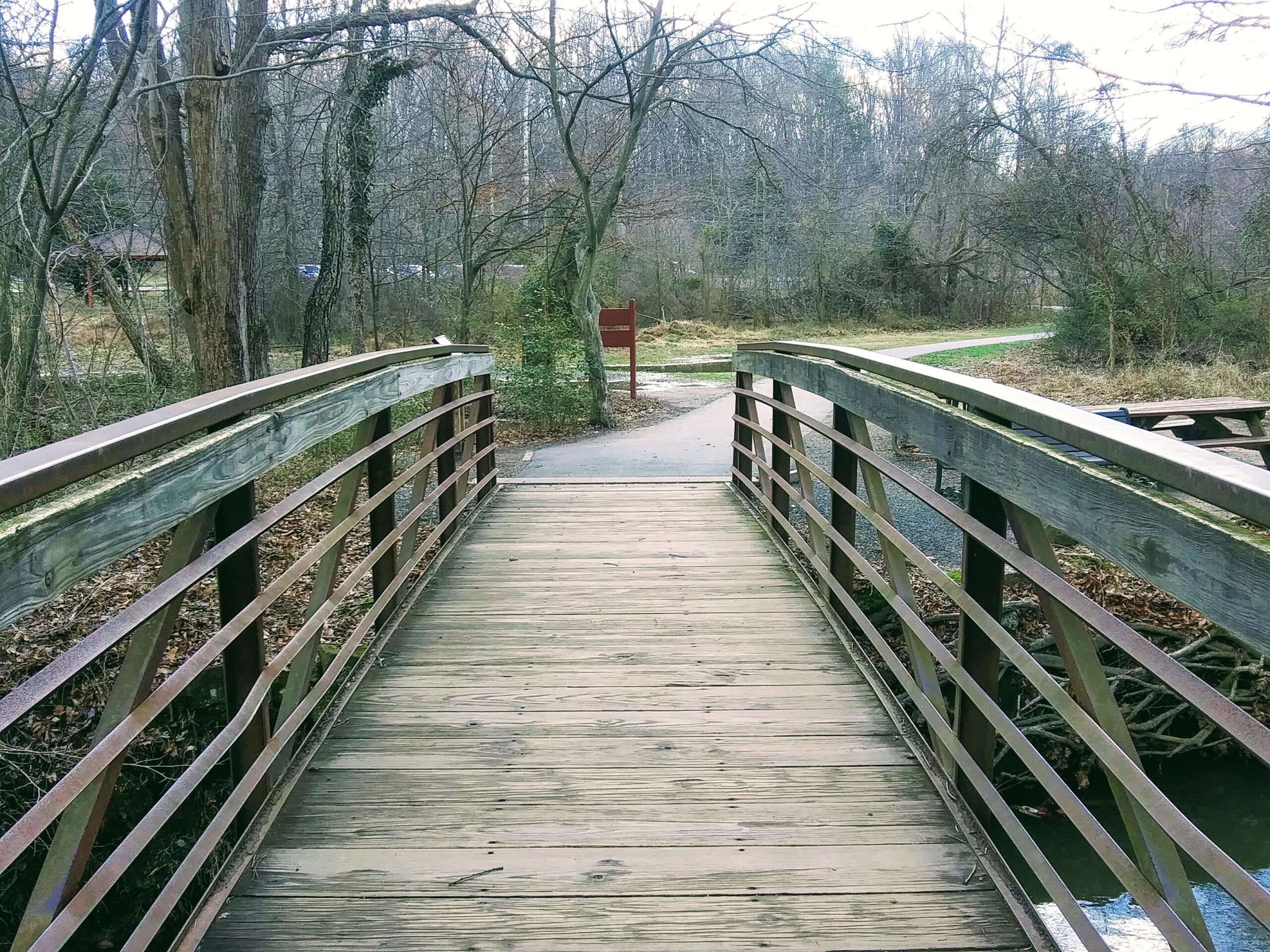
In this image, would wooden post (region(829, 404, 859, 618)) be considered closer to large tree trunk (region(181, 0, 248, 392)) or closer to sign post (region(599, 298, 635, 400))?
large tree trunk (region(181, 0, 248, 392))

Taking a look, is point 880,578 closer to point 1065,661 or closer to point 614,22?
point 1065,661

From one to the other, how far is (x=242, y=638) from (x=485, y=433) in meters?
4.66

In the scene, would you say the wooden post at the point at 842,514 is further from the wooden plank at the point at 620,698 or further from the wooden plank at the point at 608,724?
the wooden plank at the point at 608,724

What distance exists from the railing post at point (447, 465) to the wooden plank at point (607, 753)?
2523 mm

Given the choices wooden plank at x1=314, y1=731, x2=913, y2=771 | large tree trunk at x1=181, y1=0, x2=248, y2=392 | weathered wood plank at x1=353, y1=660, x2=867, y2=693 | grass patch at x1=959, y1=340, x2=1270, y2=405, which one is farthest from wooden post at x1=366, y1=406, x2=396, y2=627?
grass patch at x1=959, y1=340, x2=1270, y2=405

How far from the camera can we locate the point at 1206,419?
809cm

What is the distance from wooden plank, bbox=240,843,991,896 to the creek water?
2.23m

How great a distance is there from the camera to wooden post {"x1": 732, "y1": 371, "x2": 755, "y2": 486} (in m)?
6.97

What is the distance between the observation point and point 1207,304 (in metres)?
15.7

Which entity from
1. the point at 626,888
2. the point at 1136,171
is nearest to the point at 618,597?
the point at 626,888

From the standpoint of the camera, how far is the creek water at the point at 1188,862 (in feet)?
14.6

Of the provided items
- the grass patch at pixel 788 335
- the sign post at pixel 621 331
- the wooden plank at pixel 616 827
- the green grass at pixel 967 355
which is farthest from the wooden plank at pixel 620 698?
the grass patch at pixel 788 335

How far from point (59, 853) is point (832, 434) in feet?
10.2

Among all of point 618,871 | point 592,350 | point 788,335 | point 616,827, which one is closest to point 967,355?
point 788,335
